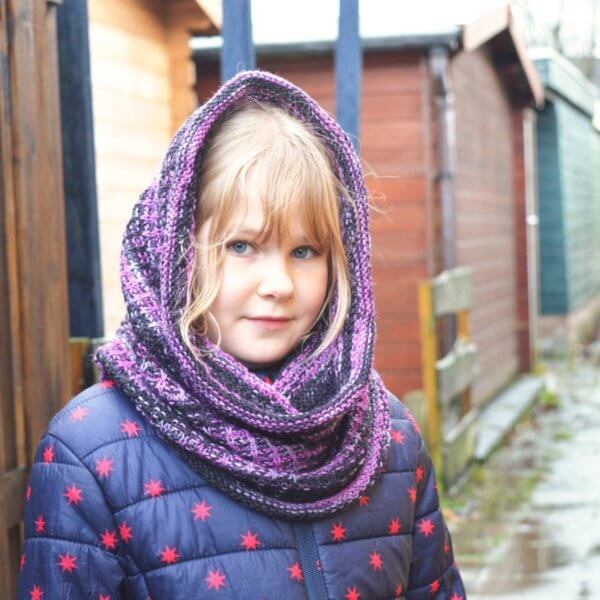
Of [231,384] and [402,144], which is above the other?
[402,144]

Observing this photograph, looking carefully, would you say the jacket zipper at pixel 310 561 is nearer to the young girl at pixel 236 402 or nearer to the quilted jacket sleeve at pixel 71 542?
the young girl at pixel 236 402

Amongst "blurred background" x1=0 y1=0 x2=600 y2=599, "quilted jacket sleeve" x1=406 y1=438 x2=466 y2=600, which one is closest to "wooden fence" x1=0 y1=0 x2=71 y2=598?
"blurred background" x1=0 y1=0 x2=600 y2=599

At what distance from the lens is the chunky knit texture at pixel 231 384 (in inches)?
72.2

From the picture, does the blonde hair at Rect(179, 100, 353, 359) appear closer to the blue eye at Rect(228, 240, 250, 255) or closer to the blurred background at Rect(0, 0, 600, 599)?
the blue eye at Rect(228, 240, 250, 255)

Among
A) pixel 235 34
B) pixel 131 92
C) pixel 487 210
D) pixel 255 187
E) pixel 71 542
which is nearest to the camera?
pixel 71 542

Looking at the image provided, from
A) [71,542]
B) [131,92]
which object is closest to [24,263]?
[71,542]

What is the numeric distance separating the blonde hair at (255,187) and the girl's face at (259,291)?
18 mm

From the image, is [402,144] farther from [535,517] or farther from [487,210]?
[487,210]

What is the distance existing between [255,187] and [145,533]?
0.57 m

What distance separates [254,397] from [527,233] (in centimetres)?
1215

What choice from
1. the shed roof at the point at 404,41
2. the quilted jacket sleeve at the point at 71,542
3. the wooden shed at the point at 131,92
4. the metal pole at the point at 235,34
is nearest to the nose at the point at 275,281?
the quilted jacket sleeve at the point at 71,542

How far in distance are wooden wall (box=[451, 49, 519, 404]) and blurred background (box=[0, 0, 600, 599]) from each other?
5 cm

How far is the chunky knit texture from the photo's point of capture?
1833mm

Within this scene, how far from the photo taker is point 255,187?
6.19 feet
